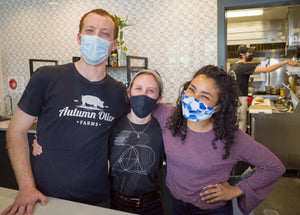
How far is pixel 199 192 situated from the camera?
1237mm

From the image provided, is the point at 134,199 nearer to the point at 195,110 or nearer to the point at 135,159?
the point at 135,159

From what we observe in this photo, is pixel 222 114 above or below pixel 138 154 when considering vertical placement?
above

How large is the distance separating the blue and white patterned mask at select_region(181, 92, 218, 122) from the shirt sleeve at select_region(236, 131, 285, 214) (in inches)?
7.9

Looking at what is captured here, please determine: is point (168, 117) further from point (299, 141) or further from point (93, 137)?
point (299, 141)

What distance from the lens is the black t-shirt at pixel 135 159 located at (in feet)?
4.15

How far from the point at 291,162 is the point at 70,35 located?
3556 millimetres

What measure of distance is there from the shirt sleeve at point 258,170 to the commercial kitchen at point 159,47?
4.46 ft

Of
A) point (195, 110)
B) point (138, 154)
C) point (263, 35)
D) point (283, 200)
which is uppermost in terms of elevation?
point (263, 35)

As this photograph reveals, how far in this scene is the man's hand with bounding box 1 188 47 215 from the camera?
3.13 feet

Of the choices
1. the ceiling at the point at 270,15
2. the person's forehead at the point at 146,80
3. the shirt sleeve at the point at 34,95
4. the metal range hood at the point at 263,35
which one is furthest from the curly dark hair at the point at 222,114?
the metal range hood at the point at 263,35

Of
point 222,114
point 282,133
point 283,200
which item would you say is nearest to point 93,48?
point 222,114

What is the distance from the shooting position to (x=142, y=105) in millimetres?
1312

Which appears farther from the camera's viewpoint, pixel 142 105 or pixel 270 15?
pixel 270 15

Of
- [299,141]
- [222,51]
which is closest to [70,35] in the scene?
[222,51]
